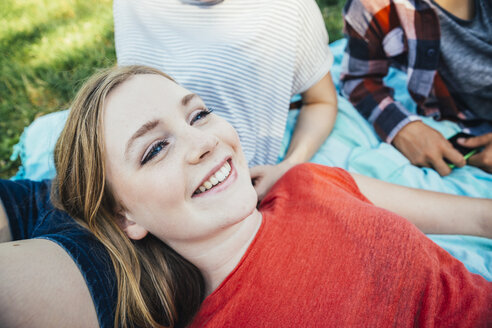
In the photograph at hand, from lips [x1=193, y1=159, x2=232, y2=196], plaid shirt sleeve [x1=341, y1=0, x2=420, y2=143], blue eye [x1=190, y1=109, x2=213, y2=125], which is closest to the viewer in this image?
lips [x1=193, y1=159, x2=232, y2=196]

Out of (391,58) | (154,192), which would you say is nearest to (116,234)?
(154,192)

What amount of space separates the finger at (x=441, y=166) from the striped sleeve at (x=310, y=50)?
0.84 m

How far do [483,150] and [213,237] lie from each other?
1.66m

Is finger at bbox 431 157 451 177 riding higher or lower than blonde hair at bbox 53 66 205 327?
lower

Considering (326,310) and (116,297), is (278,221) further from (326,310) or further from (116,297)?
(116,297)

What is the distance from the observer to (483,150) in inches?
71.2

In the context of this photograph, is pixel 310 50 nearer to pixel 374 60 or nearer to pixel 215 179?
pixel 374 60

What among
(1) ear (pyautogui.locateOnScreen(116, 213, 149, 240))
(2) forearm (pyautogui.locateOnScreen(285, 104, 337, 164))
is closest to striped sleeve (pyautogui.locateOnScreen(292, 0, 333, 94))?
(2) forearm (pyautogui.locateOnScreen(285, 104, 337, 164))

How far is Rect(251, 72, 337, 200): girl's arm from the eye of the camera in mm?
1980

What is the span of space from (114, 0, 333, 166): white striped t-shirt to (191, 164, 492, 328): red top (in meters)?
0.76

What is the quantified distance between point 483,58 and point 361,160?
875 mm

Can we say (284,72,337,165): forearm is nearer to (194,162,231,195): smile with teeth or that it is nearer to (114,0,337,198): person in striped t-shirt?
(114,0,337,198): person in striped t-shirt

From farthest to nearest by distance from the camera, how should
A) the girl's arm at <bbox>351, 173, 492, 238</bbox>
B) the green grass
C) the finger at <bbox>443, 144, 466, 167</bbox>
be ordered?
the green grass
the finger at <bbox>443, 144, 466, 167</bbox>
the girl's arm at <bbox>351, 173, 492, 238</bbox>

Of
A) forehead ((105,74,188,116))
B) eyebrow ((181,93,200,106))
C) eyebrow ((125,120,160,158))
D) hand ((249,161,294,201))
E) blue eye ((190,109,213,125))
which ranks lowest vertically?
hand ((249,161,294,201))
